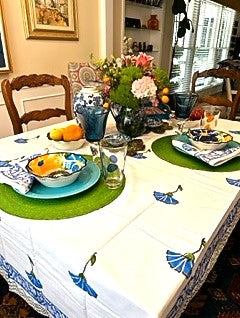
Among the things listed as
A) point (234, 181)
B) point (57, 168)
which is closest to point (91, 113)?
point (57, 168)

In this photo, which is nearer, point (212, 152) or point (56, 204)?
point (56, 204)

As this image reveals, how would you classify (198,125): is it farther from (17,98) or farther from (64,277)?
(17,98)

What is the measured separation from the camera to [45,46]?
7.32 ft

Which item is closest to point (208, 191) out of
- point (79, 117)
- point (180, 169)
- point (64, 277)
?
point (180, 169)

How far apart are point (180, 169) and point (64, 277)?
20.2 inches

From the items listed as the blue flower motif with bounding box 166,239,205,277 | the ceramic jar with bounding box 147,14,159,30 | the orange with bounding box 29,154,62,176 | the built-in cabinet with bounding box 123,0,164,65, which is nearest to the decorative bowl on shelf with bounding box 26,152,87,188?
the orange with bounding box 29,154,62,176

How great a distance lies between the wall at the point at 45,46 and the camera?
6.43ft

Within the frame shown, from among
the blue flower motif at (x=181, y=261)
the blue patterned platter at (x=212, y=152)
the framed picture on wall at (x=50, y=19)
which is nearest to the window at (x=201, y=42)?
the framed picture on wall at (x=50, y=19)

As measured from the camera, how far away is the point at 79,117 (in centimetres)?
104

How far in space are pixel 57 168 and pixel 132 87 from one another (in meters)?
0.41

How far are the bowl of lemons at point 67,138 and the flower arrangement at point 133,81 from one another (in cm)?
20

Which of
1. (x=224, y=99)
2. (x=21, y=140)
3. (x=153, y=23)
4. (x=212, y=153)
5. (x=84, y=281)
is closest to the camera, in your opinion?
(x=84, y=281)

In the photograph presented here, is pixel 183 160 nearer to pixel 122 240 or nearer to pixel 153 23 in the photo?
pixel 122 240

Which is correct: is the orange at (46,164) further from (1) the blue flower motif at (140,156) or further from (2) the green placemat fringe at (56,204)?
(1) the blue flower motif at (140,156)
